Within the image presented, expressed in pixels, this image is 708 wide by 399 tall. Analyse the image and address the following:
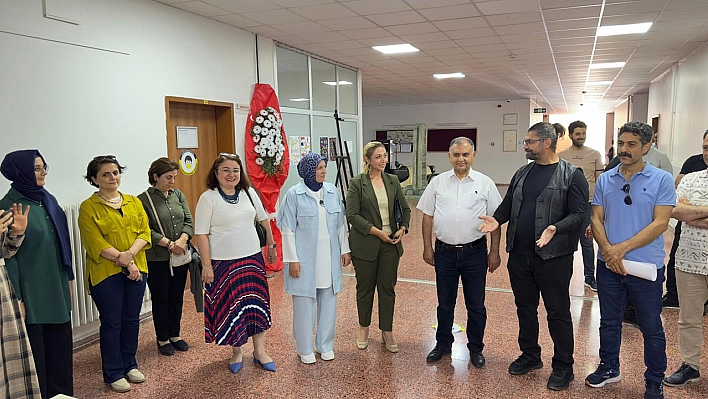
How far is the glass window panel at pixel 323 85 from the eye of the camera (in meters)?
7.69

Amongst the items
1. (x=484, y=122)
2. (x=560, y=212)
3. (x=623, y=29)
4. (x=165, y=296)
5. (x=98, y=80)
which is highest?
(x=623, y=29)

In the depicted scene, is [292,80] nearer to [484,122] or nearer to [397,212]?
[397,212]

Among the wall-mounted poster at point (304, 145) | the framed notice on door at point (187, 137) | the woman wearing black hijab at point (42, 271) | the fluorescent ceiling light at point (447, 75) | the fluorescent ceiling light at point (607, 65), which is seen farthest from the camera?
the fluorescent ceiling light at point (447, 75)

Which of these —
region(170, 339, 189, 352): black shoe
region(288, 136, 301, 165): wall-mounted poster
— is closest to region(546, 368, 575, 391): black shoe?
region(170, 339, 189, 352): black shoe

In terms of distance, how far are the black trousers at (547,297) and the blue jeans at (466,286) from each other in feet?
0.75

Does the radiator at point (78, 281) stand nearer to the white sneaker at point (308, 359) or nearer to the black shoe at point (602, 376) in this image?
the white sneaker at point (308, 359)

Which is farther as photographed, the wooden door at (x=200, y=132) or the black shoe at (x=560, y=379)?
the wooden door at (x=200, y=132)

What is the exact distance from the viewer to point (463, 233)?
3.33m

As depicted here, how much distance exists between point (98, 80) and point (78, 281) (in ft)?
5.36

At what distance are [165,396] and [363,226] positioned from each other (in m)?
1.67

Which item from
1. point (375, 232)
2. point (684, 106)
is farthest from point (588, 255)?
point (684, 106)

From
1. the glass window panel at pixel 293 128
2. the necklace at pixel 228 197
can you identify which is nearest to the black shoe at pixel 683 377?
the necklace at pixel 228 197

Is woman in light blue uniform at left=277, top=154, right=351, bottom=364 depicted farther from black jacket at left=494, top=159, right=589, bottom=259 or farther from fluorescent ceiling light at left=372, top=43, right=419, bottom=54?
fluorescent ceiling light at left=372, top=43, right=419, bottom=54

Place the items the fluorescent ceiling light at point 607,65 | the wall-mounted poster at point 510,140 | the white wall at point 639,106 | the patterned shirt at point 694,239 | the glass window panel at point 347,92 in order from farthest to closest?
1. the wall-mounted poster at point 510,140
2. the white wall at point 639,106
3. the fluorescent ceiling light at point 607,65
4. the glass window panel at point 347,92
5. the patterned shirt at point 694,239
